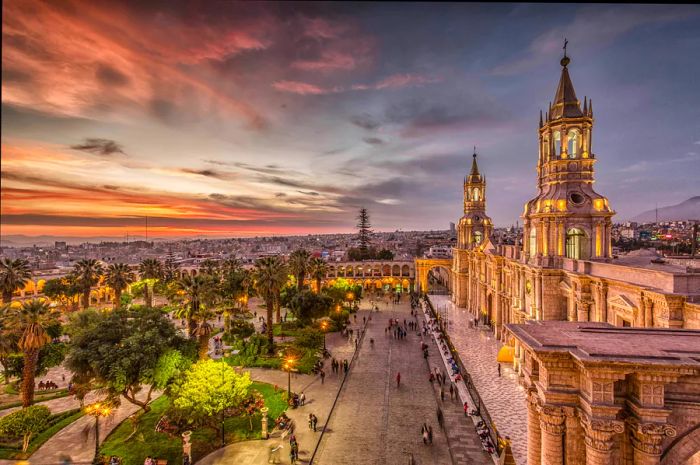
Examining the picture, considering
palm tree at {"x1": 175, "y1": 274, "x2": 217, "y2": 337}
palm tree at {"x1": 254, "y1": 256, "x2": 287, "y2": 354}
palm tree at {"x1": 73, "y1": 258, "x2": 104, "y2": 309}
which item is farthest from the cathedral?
palm tree at {"x1": 73, "y1": 258, "x2": 104, "y2": 309}

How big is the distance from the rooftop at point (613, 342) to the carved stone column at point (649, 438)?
1158 mm

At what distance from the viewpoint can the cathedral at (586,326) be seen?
653 cm

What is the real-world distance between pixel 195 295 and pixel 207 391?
7838 mm

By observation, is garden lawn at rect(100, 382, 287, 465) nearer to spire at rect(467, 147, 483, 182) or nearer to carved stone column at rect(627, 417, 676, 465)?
carved stone column at rect(627, 417, 676, 465)

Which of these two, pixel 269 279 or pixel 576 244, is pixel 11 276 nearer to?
pixel 269 279

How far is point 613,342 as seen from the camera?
7.57 metres

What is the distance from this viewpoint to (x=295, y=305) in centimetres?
3425

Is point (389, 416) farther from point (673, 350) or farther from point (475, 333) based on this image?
point (475, 333)

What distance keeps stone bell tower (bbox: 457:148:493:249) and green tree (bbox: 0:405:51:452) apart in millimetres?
41987

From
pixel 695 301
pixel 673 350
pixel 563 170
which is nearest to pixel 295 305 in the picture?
pixel 563 170

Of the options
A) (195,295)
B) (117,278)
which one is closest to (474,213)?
(195,295)

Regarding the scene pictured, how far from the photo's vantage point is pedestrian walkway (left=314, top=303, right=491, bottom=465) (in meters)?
14.5

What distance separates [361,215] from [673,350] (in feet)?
286

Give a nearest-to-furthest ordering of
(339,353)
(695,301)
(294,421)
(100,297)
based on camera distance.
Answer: (695,301)
(294,421)
(339,353)
(100,297)
